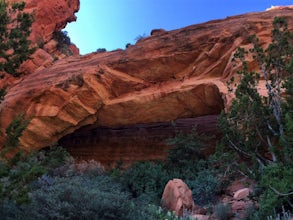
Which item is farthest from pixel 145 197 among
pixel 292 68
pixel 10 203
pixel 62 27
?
pixel 62 27

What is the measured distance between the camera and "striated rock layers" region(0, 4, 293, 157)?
13391 millimetres

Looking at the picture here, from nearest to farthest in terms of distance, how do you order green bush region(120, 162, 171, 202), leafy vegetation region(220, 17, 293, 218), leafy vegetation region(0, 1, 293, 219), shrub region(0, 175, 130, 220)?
1. leafy vegetation region(0, 1, 293, 219)
2. shrub region(0, 175, 130, 220)
3. leafy vegetation region(220, 17, 293, 218)
4. green bush region(120, 162, 171, 202)

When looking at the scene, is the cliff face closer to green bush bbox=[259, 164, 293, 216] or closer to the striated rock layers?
the striated rock layers

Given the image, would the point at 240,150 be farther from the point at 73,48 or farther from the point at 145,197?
the point at 73,48

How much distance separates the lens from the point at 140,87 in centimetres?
1448

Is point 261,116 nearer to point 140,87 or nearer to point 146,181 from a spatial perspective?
point 146,181

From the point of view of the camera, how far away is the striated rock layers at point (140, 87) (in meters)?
13.4

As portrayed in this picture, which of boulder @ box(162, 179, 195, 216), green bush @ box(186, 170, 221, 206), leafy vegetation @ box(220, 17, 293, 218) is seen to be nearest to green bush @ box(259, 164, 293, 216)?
leafy vegetation @ box(220, 17, 293, 218)

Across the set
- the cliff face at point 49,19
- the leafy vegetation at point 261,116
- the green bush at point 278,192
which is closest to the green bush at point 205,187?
the leafy vegetation at point 261,116

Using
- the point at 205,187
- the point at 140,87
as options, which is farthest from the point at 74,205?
the point at 140,87

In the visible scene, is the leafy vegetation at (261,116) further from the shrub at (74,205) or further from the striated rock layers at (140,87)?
the striated rock layers at (140,87)

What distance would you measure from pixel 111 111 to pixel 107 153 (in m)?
2.37

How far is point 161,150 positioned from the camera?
49.2 ft

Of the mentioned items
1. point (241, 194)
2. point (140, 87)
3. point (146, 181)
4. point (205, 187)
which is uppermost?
point (140, 87)
